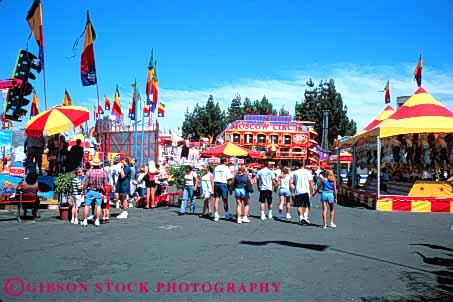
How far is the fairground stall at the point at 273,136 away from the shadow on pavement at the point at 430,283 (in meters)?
33.1

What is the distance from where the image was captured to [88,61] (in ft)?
45.8

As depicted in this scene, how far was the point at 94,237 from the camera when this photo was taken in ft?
29.1

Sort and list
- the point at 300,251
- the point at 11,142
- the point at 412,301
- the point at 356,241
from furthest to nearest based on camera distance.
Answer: the point at 11,142
the point at 356,241
the point at 300,251
the point at 412,301

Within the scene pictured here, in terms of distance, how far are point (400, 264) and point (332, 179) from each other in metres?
3.96

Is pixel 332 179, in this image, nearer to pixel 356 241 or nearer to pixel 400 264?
pixel 356 241

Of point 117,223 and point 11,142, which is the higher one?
point 11,142

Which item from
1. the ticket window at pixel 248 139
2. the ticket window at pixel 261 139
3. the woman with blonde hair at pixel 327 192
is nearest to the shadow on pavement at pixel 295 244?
the woman with blonde hair at pixel 327 192

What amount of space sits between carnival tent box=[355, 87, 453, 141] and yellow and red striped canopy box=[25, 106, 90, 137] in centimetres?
1027

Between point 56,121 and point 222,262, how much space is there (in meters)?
8.45

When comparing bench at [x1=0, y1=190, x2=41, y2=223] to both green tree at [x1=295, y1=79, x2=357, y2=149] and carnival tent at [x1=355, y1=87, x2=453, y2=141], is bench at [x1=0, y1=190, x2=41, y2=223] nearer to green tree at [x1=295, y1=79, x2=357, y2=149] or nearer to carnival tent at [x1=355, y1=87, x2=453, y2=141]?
carnival tent at [x1=355, y1=87, x2=453, y2=141]

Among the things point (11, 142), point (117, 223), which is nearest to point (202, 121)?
point (11, 142)

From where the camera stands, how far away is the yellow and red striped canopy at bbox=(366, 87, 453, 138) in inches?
603

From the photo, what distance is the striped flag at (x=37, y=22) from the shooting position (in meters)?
13.8

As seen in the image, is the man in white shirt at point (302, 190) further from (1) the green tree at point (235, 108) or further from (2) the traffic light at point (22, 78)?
(1) the green tree at point (235, 108)
